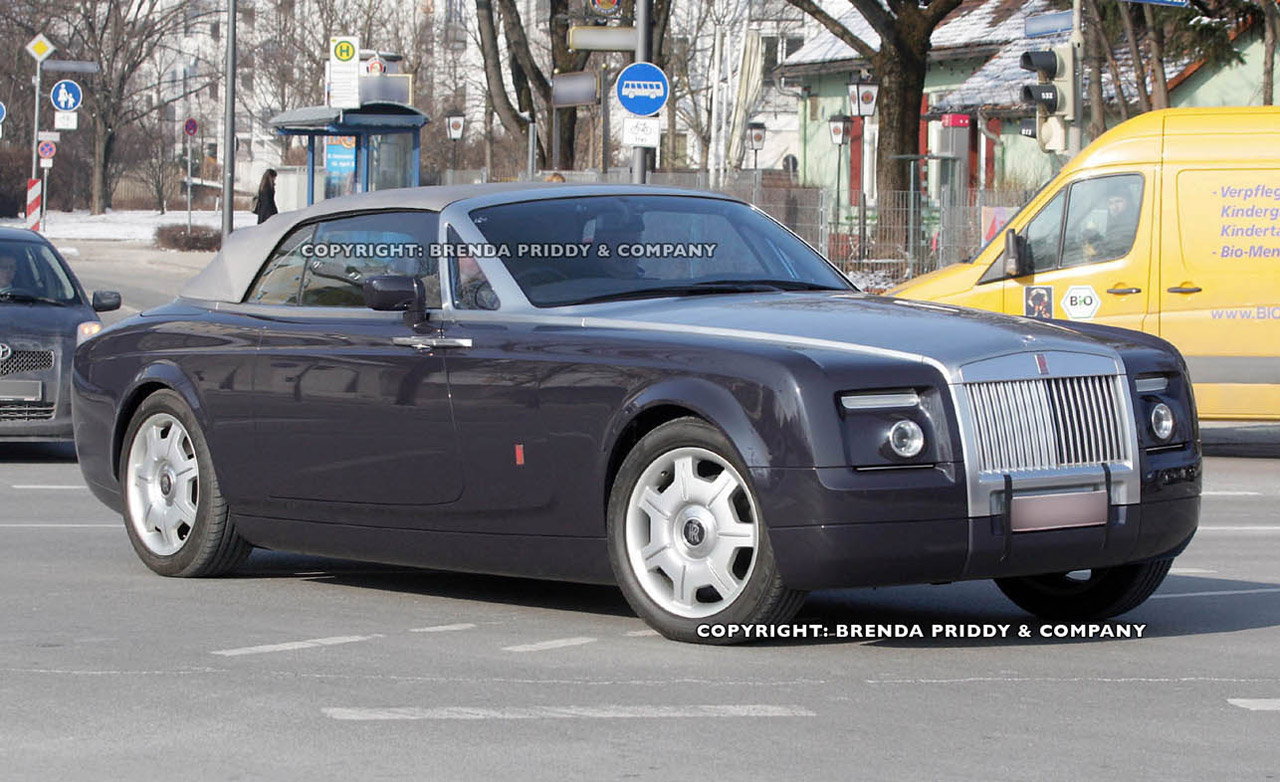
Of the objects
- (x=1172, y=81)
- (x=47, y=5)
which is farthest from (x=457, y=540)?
(x=47, y=5)

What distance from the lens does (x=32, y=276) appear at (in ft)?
49.6

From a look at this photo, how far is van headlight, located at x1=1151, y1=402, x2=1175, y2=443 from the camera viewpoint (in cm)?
691

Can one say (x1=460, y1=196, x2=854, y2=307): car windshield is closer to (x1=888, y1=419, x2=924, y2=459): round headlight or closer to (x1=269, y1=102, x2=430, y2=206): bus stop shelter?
(x1=888, y1=419, x2=924, y2=459): round headlight

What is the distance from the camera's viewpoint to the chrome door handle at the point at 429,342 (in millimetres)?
7426

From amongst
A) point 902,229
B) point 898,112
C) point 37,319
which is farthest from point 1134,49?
point 37,319

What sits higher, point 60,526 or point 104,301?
point 104,301

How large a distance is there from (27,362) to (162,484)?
19.2 feet

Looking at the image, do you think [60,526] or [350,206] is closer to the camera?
[350,206]

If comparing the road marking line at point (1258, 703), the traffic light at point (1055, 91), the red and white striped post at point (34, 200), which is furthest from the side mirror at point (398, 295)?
the red and white striped post at point (34, 200)

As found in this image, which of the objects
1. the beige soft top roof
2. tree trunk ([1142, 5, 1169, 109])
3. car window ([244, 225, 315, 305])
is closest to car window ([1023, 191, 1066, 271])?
the beige soft top roof

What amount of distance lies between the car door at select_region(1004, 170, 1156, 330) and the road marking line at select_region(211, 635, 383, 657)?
28.5 ft

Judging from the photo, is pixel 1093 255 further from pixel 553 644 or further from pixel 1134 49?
pixel 1134 49

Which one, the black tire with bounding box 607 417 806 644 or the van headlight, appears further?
Answer: the van headlight

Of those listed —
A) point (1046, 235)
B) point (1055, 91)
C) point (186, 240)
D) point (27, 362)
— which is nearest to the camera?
point (27, 362)
